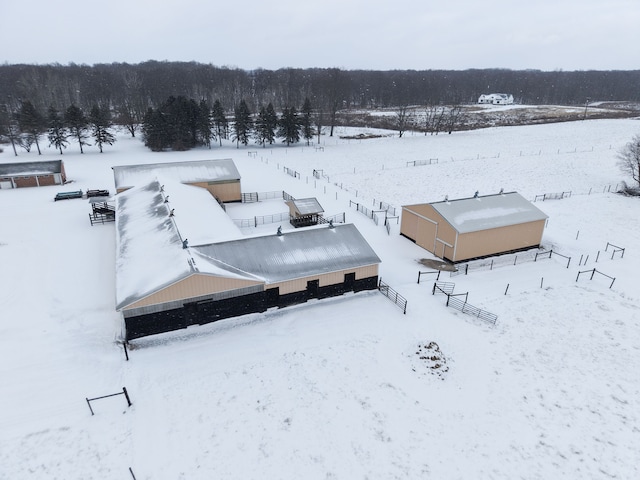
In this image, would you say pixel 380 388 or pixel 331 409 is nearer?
pixel 331 409

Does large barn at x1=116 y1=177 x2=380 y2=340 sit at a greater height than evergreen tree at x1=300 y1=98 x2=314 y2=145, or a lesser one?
lesser

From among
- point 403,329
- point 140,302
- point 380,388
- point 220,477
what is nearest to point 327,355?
point 380,388

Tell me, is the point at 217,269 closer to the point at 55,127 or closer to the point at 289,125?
the point at 289,125

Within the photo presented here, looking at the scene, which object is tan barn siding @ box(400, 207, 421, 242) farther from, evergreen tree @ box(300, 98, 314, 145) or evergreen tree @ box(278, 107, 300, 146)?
evergreen tree @ box(278, 107, 300, 146)

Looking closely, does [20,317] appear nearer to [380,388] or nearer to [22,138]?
[380,388]

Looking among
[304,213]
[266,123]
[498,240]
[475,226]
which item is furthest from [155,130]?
[498,240]

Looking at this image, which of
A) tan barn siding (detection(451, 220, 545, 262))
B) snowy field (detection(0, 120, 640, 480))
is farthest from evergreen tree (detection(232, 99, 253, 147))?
tan barn siding (detection(451, 220, 545, 262))
